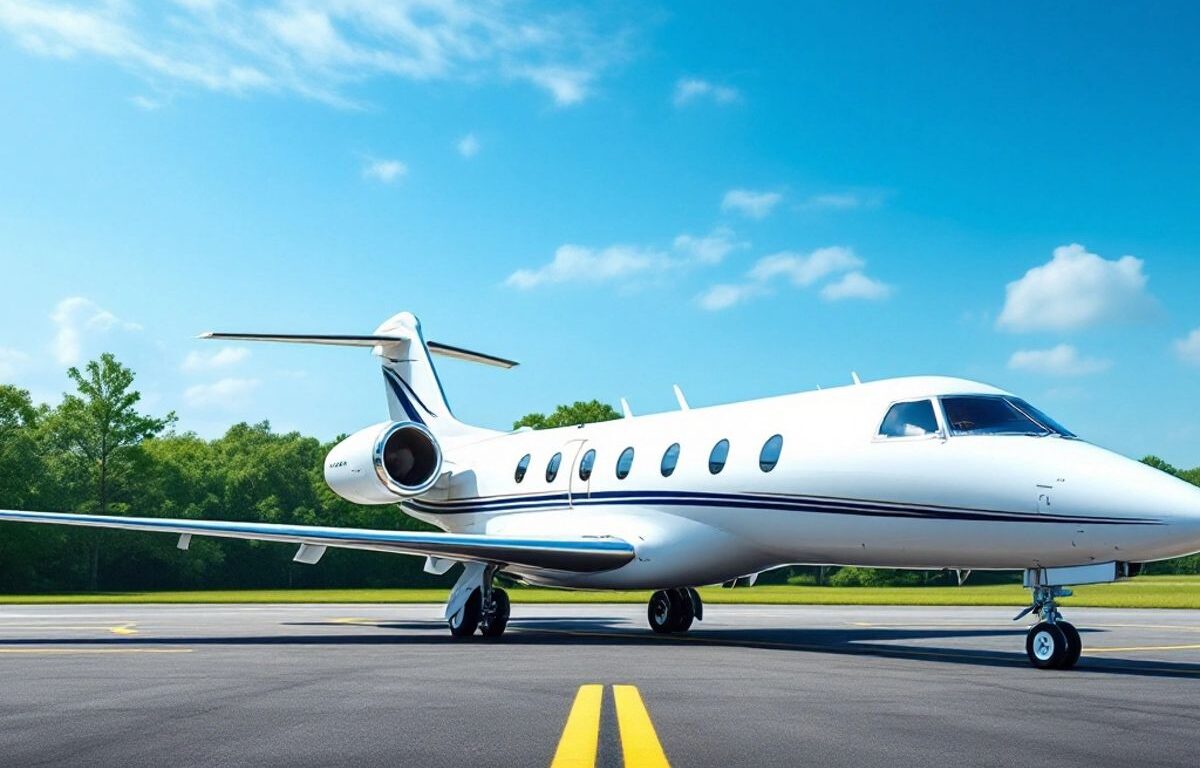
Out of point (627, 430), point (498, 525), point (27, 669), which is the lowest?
point (27, 669)

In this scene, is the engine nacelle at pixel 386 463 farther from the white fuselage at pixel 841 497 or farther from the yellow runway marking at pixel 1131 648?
the yellow runway marking at pixel 1131 648

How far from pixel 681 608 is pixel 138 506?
170 ft

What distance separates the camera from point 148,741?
6207 millimetres

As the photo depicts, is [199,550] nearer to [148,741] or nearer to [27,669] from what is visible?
[27,669]

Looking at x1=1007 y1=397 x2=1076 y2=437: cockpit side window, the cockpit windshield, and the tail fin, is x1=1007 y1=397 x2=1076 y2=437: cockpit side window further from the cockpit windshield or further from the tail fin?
the tail fin

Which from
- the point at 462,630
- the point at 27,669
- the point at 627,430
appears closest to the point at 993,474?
the point at 627,430

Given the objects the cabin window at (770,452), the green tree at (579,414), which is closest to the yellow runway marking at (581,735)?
the cabin window at (770,452)

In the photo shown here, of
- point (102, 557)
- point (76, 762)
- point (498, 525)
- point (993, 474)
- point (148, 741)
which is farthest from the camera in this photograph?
point (102, 557)

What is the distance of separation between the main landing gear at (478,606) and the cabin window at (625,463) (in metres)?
2.27

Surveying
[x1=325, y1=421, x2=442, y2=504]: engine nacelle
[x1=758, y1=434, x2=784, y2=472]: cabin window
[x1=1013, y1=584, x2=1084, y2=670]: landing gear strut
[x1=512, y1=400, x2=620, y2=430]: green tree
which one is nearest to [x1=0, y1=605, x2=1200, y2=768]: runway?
[x1=1013, y1=584, x2=1084, y2=670]: landing gear strut

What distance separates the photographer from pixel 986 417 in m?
12.1

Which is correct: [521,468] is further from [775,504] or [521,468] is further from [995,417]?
[995,417]

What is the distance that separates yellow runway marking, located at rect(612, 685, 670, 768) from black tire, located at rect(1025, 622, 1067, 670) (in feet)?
15.3

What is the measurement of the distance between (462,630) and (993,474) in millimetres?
8146
